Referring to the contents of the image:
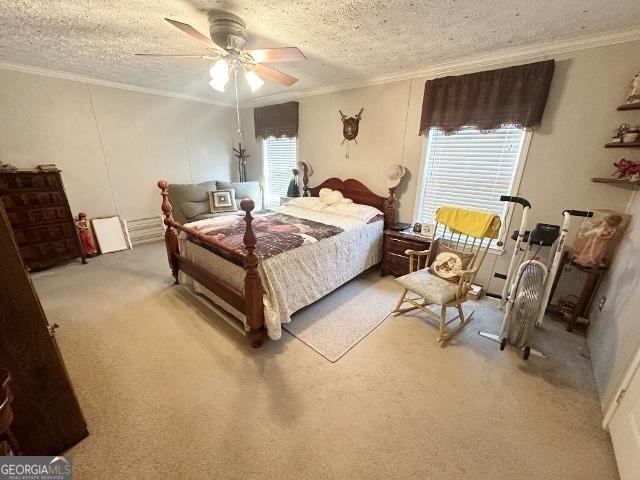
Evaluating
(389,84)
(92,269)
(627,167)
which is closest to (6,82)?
(92,269)

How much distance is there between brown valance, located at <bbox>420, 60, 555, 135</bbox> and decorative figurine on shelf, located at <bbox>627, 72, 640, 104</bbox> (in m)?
0.51

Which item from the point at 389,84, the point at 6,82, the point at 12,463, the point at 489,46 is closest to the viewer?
the point at 12,463

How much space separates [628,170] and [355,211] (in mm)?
2375

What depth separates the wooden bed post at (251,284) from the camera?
1.85m

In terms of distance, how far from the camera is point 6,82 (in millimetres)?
2982

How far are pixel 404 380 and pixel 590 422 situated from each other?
3.53 feet

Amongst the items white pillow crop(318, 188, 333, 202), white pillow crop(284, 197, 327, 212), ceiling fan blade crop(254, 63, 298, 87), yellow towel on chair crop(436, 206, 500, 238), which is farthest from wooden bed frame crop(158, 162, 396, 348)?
ceiling fan blade crop(254, 63, 298, 87)

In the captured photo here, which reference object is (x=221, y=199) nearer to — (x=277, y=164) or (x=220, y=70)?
(x=277, y=164)

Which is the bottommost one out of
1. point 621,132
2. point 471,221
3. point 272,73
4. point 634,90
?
point 471,221

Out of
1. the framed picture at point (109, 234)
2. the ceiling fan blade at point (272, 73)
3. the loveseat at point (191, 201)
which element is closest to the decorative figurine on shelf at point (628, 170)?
the ceiling fan blade at point (272, 73)

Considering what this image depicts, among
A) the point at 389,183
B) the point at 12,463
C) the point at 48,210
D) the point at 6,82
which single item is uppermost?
the point at 6,82

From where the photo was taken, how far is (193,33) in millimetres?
1632

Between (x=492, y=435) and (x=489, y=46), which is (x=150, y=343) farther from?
(x=489, y=46)

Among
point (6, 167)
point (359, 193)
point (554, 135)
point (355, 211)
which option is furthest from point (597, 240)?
point (6, 167)
